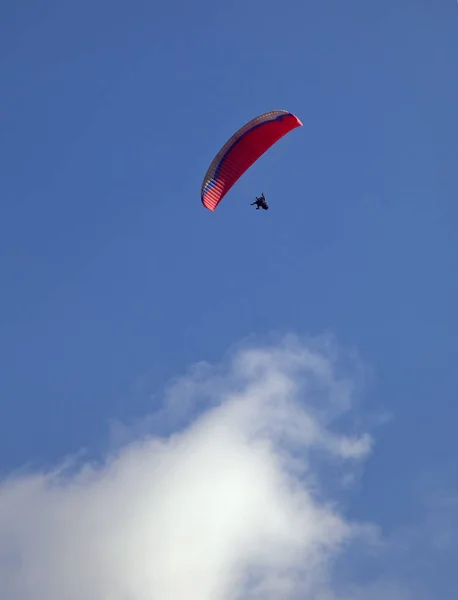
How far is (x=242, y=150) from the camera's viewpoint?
87.4 m

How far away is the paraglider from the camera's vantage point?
86.8 m

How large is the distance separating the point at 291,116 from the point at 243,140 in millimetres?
3123

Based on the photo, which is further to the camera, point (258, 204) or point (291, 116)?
point (258, 204)

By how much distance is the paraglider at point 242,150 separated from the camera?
86812 millimetres

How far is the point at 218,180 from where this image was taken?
8806cm

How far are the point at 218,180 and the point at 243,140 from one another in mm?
2809

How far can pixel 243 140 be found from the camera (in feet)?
286

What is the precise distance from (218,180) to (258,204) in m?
5.18

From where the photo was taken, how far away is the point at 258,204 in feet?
303

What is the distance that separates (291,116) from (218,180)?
572 cm
